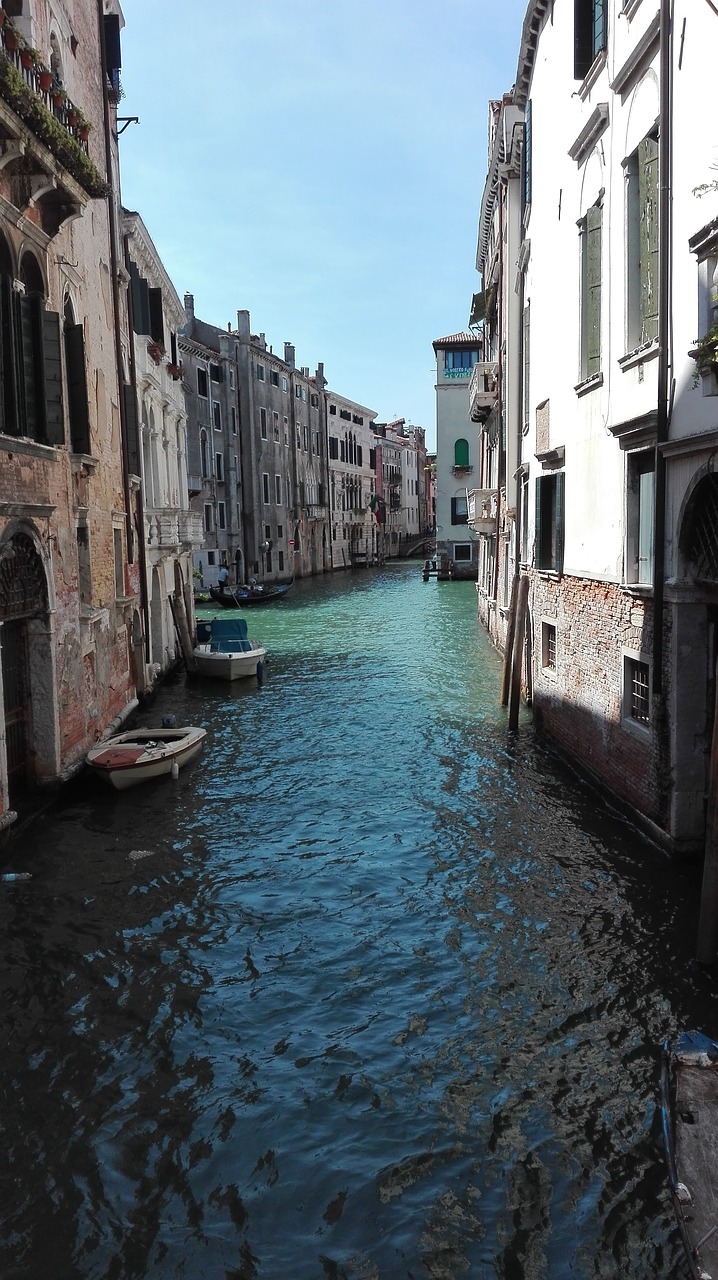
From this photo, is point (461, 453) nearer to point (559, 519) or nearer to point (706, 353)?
point (559, 519)

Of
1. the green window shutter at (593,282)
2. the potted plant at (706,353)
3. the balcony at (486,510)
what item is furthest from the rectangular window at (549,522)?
the balcony at (486,510)

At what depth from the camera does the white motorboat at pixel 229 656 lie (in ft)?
64.6

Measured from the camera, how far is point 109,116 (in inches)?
621

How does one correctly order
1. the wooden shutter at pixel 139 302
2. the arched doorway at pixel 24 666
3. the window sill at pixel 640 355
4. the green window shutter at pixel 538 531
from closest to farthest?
1. the window sill at pixel 640 355
2. the arched doorway at pixel 24 666
3. the green window shutter at pixel 538 531
4. the wooden shutter at pixel 139 302

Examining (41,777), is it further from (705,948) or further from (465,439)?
(465,439)

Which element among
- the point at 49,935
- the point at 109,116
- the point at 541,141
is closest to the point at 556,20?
the point at 541,141

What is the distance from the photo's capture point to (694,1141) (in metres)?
4.55

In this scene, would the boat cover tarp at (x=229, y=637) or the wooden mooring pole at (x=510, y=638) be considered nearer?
the wooden mooring pole at (x=510, y=638)

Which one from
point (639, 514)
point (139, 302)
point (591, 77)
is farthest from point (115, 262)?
point (639, 514)

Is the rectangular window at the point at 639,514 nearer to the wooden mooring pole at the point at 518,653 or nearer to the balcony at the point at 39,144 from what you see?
the wooden mooring pole at the point at 518,653

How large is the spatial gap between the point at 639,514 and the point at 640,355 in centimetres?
157

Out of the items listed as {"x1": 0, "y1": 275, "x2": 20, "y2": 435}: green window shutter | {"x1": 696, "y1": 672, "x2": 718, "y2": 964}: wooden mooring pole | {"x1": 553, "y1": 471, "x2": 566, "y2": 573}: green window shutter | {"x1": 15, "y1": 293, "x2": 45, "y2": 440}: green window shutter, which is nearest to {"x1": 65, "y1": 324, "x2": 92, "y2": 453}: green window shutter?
{"x1": 15, "y1": 293, "x2": 45, "y2": 440}: green window shutter

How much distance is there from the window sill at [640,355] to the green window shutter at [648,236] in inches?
2.9

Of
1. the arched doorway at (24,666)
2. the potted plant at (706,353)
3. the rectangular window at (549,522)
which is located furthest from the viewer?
the rectangular window at (549,522)
